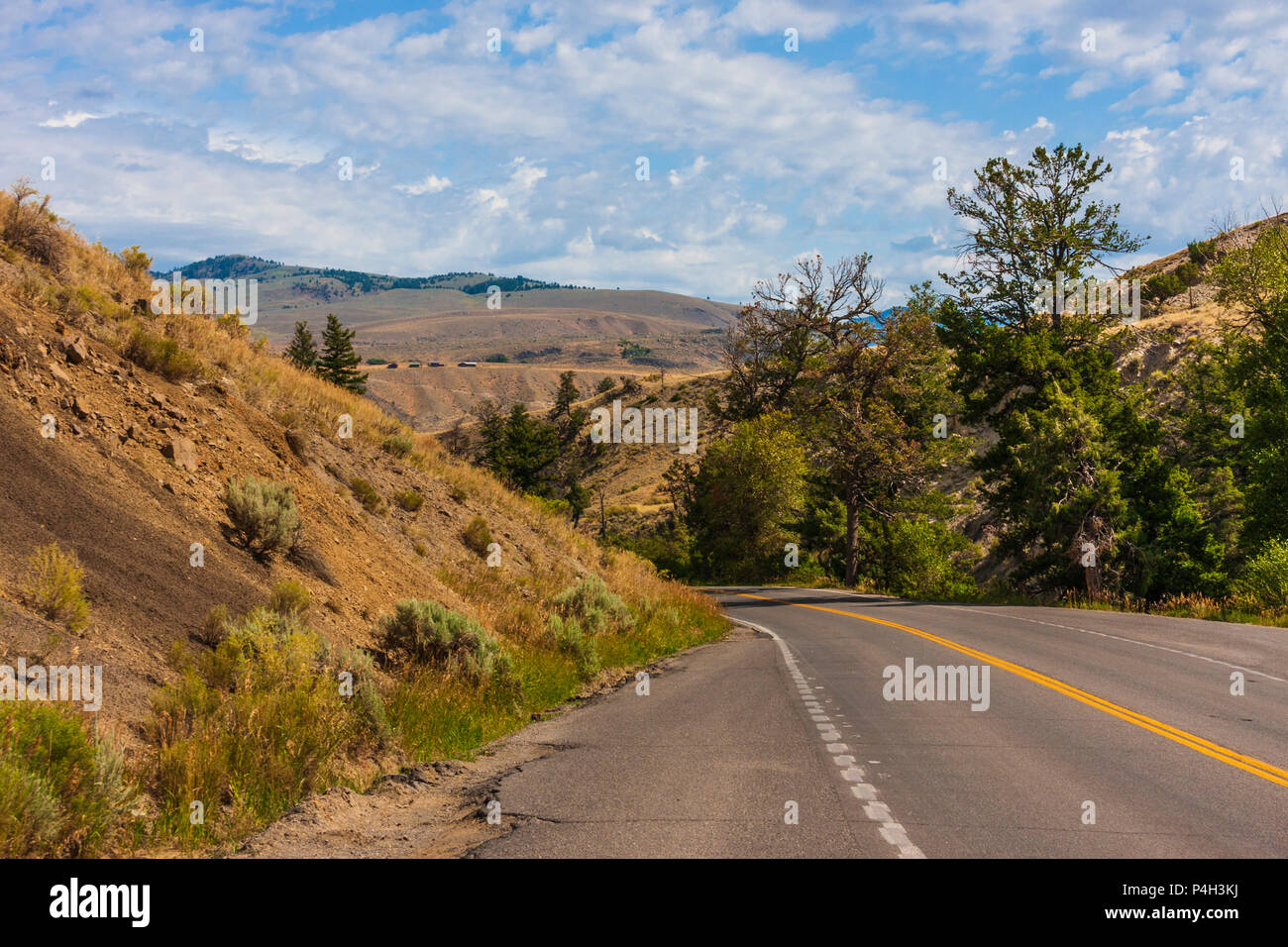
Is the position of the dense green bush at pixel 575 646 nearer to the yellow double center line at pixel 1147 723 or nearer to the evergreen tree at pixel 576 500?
the yellow double center line at pixel 1147 723

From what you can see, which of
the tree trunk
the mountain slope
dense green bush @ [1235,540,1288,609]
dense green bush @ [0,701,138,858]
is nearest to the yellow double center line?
the mountain slope

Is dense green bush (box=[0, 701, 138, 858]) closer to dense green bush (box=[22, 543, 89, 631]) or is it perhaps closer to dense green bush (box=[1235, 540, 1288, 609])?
dense green bush (box=[22, 543, 89, 631])

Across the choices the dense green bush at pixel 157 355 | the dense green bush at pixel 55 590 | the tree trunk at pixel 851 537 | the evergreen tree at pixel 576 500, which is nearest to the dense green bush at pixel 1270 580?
Result: the tree trunk at pixel 851 537

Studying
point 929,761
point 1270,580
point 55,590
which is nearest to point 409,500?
point 55,590

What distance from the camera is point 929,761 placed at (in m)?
8.16

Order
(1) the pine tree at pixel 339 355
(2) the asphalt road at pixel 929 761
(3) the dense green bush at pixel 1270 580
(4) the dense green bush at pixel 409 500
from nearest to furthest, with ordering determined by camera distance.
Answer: (2) the asphalt road at pixel 929 761
(4) the dense green bush at pixel 409 500
(3) the dense green bush at pixel 1270 580
(1) the pine tree at pixel 339 355

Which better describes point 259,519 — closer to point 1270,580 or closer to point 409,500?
point 409,500

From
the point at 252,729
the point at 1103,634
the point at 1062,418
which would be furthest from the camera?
the point at 1062,418

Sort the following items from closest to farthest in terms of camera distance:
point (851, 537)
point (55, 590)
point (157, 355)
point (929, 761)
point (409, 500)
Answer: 1. point (55, 590)
2. point (929, 761)
3. point (157, 355)
4. point (409, 500)
5. point (851, 537)

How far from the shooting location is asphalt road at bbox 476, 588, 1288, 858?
581 cm

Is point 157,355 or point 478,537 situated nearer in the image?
point 157,355

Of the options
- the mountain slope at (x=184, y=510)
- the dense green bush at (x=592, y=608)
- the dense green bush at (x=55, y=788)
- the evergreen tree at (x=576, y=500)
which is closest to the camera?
the dense green bush at (x=55, y=788)

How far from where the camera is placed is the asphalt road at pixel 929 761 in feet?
19.1
